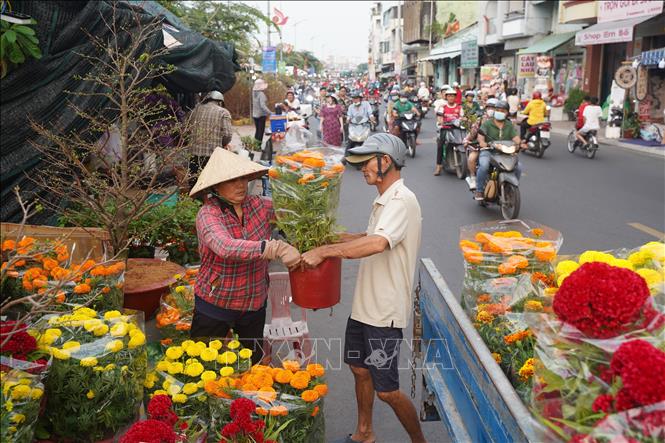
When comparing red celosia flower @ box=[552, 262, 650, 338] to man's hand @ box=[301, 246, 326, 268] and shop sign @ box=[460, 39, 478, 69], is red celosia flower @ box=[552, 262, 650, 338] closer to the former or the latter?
man's hand @ box=[301, 246, 326, 268]

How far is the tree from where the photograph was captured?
4.53 metres

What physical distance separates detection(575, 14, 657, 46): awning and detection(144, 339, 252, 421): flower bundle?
63.8 ft

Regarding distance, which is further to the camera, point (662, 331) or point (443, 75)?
point (443, 75)

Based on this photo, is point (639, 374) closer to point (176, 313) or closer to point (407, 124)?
point (176, 313)

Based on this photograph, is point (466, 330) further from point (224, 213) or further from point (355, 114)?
point (355, 114)

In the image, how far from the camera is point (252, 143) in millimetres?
13375

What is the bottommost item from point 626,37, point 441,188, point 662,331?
point 441,188

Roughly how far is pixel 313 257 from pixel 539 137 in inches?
537

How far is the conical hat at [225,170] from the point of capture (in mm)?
3283

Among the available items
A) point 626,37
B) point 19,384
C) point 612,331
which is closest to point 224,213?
point 19,384

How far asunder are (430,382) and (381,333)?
1.21 ft

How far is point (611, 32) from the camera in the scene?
66.0ft

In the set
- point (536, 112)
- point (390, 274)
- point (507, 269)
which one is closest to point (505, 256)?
point (507, 269)

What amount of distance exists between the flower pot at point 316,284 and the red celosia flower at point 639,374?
1.76 metres
